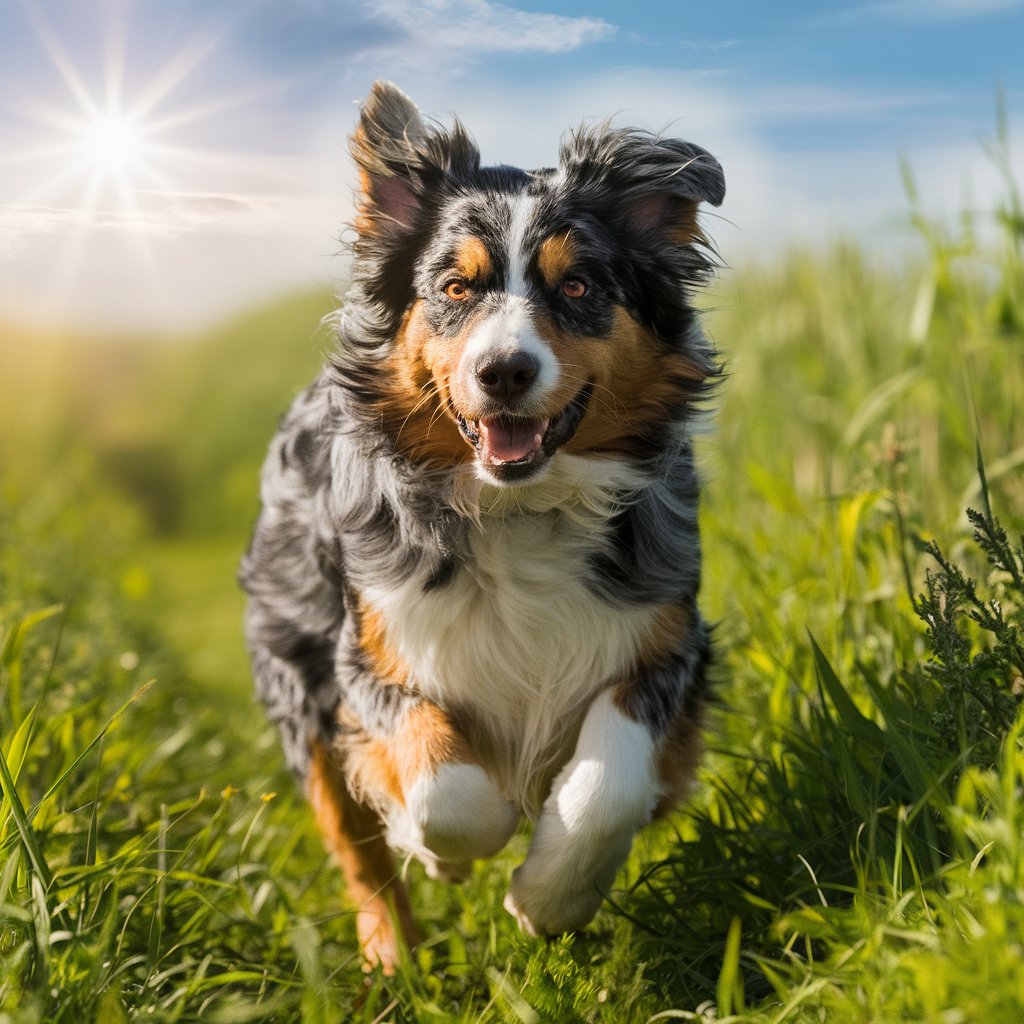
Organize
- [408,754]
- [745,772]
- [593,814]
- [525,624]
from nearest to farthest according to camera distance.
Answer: [593,814], [408,754], [525,624], [745,772]

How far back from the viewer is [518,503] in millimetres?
3281

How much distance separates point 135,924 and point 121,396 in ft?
27.5

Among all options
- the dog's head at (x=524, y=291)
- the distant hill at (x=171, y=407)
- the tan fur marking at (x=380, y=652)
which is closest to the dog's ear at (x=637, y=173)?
the dog's head at (x=524, y=291)

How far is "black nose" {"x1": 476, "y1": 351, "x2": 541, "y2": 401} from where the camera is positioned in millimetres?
2850

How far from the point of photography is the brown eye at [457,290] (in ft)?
10.4

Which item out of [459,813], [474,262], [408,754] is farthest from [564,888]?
[474,262]

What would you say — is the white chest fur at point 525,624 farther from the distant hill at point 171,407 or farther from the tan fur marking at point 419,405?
the distant hill at point 171,407

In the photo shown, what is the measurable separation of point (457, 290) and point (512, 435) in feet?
1.40

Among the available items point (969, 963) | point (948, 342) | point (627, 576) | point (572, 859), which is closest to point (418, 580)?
point (627, 576)

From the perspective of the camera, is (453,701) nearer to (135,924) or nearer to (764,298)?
(135,924)

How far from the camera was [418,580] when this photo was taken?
3.19 metres

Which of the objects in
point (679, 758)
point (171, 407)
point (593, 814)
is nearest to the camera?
point (593, 814)

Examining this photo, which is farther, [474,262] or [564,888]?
[474,262]

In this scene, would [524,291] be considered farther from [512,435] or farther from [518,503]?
[518,503]
